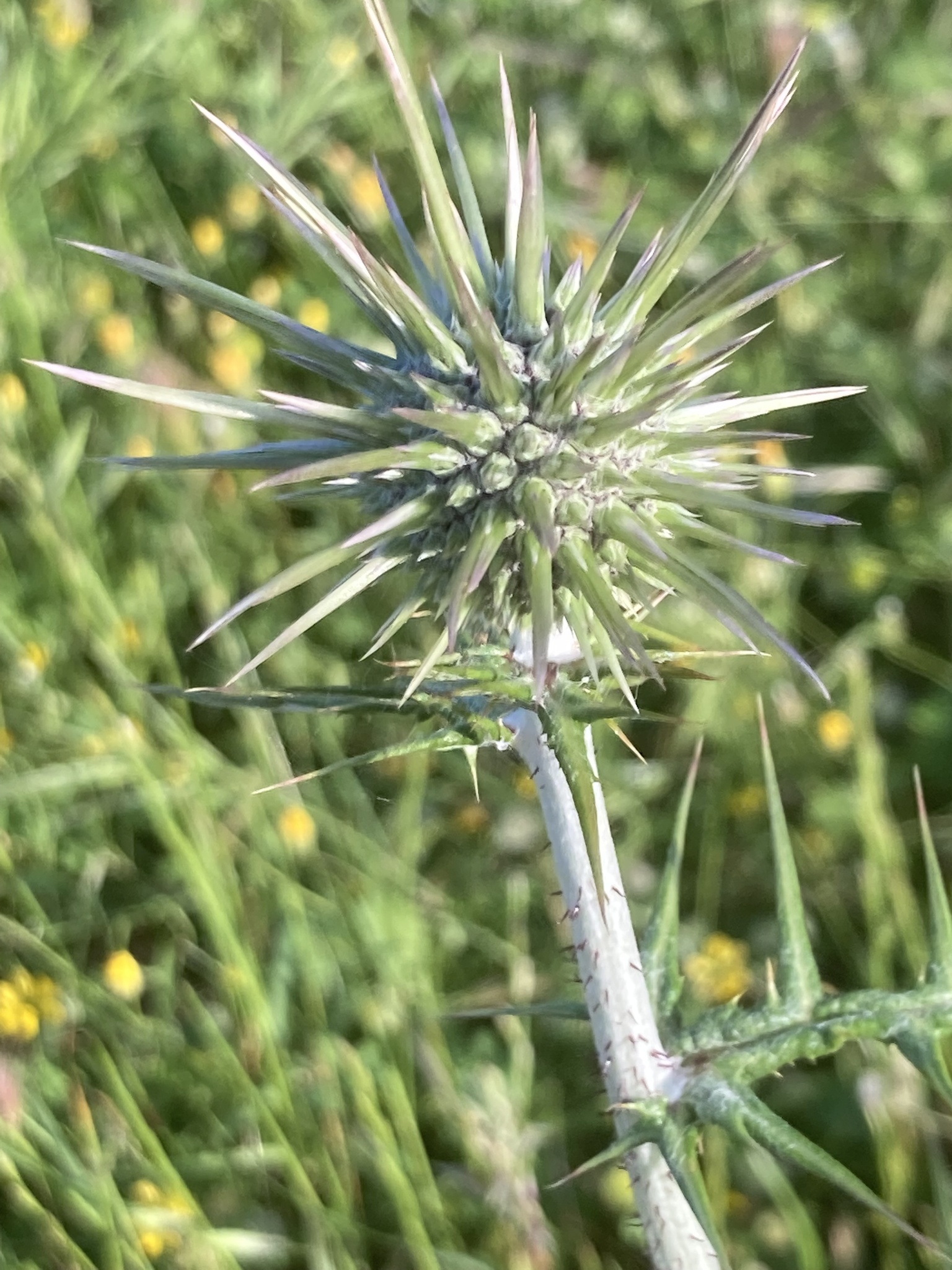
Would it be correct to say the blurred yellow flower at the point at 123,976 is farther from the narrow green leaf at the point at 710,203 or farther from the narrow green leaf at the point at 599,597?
the narrow green leaf at the point at 710,203

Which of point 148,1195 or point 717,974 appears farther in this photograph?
point 717,974

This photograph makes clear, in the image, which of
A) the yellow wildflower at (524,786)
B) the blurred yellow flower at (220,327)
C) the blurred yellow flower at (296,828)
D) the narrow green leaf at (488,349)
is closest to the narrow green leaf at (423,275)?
the narrow green leaf at (488,349)

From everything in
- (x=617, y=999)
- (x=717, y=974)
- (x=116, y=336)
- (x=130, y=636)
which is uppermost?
(x=116, y=336)

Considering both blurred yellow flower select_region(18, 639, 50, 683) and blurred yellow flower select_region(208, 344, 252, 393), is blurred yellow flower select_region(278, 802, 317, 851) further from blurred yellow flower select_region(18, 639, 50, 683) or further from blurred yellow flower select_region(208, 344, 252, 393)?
blurred yellow flower select_region(208, 344, 252, 393)

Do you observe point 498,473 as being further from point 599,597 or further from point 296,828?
point 296,828

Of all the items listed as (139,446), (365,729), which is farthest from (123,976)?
(139,446)

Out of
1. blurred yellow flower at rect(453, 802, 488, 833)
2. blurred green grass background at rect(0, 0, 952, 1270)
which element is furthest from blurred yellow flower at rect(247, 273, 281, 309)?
blurred yellow flower at rect(453, 802, 488, 833)
